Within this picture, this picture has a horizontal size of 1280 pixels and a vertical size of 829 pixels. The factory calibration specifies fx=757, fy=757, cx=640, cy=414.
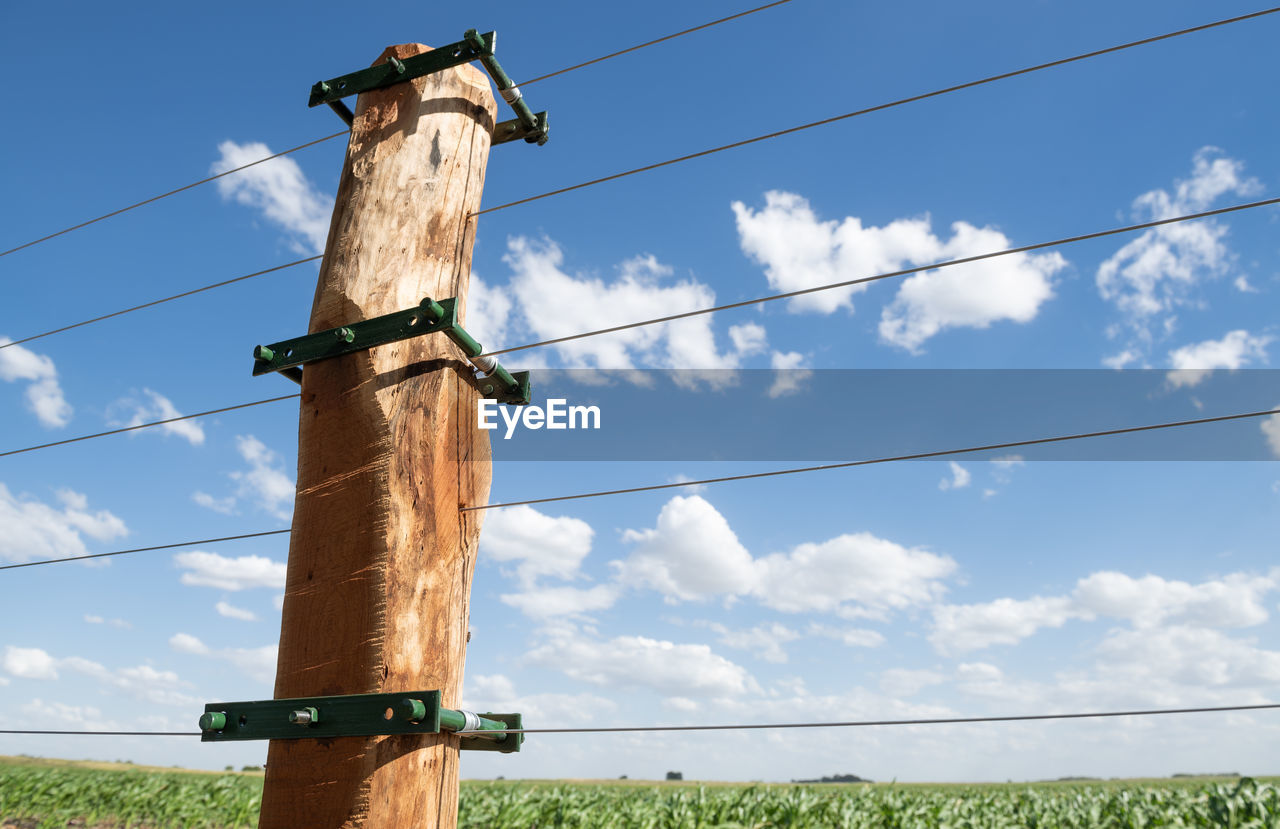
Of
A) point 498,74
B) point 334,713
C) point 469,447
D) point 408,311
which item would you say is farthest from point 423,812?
point 498,74

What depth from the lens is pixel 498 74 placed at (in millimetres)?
3328

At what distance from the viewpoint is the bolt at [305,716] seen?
231cm

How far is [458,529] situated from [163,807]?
11.7 metres

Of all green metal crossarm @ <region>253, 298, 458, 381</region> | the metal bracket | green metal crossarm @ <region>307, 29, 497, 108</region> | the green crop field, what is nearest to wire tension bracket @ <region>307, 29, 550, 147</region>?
green metal crossarm @ <region>307, 29, 497, 108</region>

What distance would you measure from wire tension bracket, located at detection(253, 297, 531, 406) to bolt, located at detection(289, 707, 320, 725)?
1.22 m

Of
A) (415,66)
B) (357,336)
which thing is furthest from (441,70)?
(357,336)

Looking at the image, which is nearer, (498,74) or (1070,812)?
(498,74)

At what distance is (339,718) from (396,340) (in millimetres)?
1248

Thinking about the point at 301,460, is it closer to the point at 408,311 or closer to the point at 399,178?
the point at 408,311

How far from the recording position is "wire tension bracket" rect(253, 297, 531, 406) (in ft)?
8.71

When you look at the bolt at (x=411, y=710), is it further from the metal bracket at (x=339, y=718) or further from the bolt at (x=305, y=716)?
the bolt at (x=305, y=716)

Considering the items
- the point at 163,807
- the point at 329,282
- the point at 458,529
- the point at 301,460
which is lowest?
the point at 163,807

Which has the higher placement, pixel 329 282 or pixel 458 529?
pixel 329 282

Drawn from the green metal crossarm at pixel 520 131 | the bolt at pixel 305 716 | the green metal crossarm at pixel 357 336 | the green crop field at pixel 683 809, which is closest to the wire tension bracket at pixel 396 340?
the green metal crossarm at pixel 357 336
